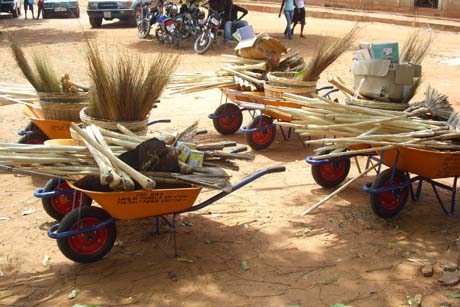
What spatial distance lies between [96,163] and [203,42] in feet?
34.7

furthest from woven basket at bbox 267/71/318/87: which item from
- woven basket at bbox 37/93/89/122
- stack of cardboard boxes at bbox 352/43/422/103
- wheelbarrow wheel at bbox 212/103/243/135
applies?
woven basket at bbox 37/93/89/122

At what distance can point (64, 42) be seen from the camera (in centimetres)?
1582

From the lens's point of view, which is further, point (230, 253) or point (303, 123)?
point (303, 123)

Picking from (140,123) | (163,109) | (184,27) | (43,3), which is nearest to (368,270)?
(140,123)

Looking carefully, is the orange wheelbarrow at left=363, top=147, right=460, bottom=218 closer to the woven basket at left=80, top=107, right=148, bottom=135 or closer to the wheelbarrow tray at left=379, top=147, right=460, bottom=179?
the wheelbarrow tray at left=379, top=147, right=460, bottom=179

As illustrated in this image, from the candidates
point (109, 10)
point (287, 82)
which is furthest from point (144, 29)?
point (287, 82)

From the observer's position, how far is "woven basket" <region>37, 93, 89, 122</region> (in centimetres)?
561

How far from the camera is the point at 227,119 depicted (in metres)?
7.41

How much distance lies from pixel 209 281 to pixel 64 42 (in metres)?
13.3

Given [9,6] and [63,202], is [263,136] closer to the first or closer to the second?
[63,202]

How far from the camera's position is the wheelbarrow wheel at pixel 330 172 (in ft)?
17.6

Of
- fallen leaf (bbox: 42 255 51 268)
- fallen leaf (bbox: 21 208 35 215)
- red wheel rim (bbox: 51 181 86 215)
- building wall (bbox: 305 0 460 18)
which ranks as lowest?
fallen leaf (bbox: 21 208 35 215)

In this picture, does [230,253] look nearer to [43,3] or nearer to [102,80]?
[102,80]

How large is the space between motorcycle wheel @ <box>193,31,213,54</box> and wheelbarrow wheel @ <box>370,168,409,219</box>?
32.2 ft
